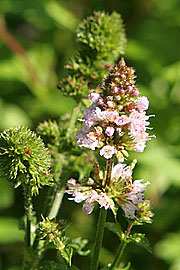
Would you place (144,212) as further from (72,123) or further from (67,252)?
(72,123)

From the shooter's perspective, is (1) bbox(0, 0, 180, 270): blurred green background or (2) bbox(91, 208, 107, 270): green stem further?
(1) bbox(0, 0, 180, 270): blurred green background

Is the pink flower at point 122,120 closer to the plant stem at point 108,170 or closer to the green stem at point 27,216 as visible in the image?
the plant stem at point 108,170

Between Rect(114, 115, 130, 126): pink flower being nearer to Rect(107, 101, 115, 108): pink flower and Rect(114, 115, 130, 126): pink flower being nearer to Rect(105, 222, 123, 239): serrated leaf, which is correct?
Rect(107, 101, 115, 108): pink flower

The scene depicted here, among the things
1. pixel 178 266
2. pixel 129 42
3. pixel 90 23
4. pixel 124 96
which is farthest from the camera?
pixel 129 42

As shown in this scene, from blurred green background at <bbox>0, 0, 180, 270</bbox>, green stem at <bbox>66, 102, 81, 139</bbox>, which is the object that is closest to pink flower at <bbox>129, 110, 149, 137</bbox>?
green stem at <bbox>66, 102, 81, 139</bbox>

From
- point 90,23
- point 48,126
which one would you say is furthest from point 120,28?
point 48,126

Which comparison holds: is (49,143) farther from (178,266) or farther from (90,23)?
(178,266)
